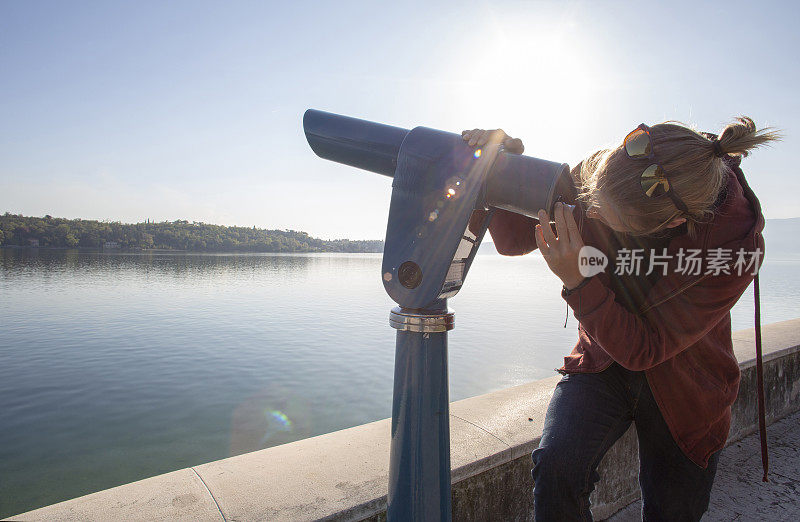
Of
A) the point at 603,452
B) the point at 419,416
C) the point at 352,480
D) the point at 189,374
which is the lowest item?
the point at 189,374

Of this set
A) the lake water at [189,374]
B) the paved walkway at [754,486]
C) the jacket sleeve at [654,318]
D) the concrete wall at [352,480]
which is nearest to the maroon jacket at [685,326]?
the jacket sleeve at [654,318]

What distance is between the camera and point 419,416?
1.09m

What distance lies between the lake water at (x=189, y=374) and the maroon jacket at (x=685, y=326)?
7.06 metres

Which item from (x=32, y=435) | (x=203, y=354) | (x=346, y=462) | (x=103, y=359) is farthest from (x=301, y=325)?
(x=346, y=462)

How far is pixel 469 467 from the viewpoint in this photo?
1.62m

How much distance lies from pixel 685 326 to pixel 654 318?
0.07 m

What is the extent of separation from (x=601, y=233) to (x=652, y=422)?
0.60m

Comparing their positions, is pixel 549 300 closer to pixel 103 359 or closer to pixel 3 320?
pixel 103 359

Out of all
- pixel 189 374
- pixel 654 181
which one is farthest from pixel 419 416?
pixel 189 374

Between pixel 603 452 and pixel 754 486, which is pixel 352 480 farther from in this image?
pixel 754 486

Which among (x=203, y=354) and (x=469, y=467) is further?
(x=203, y=354)

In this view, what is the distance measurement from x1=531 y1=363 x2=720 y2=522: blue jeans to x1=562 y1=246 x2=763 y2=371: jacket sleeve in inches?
10.1

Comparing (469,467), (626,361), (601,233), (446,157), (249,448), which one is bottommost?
(249,448)

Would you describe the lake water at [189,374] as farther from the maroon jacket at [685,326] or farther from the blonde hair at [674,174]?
the blonde hair at [674,174]
